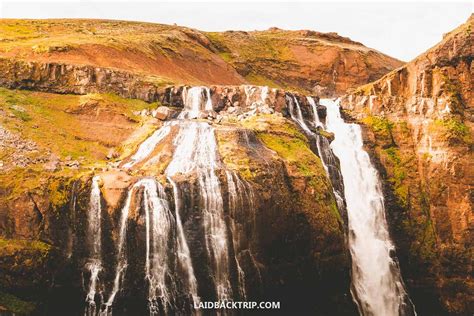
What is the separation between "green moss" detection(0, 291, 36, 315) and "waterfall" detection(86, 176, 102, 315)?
214cm

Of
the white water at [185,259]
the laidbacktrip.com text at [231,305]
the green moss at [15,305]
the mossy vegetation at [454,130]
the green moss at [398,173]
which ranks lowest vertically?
the laidbacktrip.com text at [231,305]

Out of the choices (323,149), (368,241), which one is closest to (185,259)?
(368,241)

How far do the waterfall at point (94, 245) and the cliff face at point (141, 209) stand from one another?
0.18 meters

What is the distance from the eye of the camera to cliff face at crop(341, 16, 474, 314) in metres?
22.3

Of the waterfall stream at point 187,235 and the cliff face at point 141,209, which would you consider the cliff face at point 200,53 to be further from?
the waterfall stream at point 187,235

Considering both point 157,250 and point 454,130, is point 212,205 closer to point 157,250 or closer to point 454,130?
point 157,250

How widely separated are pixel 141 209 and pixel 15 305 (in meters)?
5.61

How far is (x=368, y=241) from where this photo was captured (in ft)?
73.1

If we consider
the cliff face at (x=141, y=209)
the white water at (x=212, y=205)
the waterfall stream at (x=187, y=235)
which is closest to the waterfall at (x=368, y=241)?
the waterfall stream at (x=187, y=235)

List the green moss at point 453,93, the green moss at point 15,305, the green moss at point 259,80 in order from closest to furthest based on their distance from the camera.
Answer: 1. the green moss at point 15,305
2. the green moss at point 453,93
3. the green moss at point 259,80

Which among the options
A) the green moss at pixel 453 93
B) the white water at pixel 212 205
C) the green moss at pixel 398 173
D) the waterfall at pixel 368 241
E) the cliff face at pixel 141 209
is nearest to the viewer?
the cliff face at pixel 141 209

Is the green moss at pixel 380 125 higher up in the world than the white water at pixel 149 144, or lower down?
higher up

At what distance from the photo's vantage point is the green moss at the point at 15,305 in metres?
16.0

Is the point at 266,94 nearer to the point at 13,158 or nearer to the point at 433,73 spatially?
the point at 433,73
